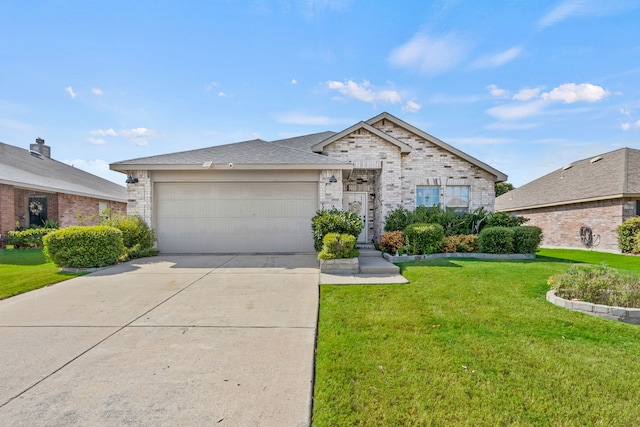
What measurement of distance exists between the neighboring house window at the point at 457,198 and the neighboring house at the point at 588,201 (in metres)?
6.68

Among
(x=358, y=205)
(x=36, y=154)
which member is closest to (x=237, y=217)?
(x=358, y=205)

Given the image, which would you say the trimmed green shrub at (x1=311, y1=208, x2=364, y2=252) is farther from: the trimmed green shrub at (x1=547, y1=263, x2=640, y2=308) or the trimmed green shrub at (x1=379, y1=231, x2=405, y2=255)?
the trimmed green shrub at (x1=547, y1=263, x2=640, y2=308)

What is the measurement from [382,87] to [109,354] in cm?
1227

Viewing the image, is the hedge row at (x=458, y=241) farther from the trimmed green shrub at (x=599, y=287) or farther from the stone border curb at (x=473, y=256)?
the trimmed green shrub at (x=599, y=287)

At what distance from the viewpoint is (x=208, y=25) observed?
819 centimetres

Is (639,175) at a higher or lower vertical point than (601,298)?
higher

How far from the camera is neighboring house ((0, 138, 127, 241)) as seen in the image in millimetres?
A: 12555

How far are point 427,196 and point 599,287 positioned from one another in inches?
304

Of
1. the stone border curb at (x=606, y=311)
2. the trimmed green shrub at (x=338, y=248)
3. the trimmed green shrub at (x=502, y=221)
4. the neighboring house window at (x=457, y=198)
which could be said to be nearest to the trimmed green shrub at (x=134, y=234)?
→ the trimmed green shrub at (x=338, y=248)

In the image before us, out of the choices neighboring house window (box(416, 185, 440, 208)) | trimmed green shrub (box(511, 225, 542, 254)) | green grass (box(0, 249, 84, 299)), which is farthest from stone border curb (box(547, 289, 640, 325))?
green grass (box(0, 249, 84, 299))

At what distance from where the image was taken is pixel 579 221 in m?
14.8

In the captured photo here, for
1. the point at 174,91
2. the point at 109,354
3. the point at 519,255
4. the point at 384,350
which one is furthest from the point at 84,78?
the point at 519,255

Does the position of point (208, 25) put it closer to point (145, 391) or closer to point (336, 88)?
point (336, 88)

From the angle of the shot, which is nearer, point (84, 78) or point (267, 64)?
point (84, 78)
